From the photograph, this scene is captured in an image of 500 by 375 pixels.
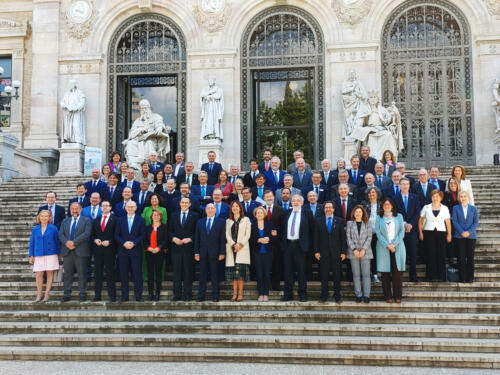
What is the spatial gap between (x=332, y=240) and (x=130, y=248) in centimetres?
312

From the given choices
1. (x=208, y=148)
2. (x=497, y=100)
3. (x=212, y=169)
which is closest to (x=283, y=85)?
(x=208, y=148)

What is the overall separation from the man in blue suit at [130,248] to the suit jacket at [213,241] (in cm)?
92

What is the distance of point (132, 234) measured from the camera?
9297 mm

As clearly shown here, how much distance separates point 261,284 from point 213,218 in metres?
1.26

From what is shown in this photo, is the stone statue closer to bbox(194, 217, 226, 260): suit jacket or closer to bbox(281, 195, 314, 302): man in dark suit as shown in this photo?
bbox(194, 217, 226, 260): suit jacket

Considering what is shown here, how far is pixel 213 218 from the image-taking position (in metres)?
9.23

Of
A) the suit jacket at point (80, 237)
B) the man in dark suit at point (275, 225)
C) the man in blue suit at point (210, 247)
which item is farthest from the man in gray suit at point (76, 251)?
the man in dark suit at point (275, 225)

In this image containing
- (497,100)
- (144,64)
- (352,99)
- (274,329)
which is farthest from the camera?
(144,64)

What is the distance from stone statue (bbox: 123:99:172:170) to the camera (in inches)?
654

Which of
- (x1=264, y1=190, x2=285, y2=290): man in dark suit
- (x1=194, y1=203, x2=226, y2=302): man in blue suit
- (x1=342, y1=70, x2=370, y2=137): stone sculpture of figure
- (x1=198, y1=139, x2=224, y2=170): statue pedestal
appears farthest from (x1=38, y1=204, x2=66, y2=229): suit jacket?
(x1=342, y1=70, x2=370, y2=137): stone sculpture of figure

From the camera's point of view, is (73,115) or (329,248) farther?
(73,115)

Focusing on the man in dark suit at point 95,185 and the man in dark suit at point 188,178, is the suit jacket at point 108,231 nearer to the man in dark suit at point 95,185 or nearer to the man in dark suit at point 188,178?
the man in dark suit at point 95,185

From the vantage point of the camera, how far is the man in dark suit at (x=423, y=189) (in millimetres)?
9891

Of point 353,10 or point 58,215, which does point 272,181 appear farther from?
point 353,10
